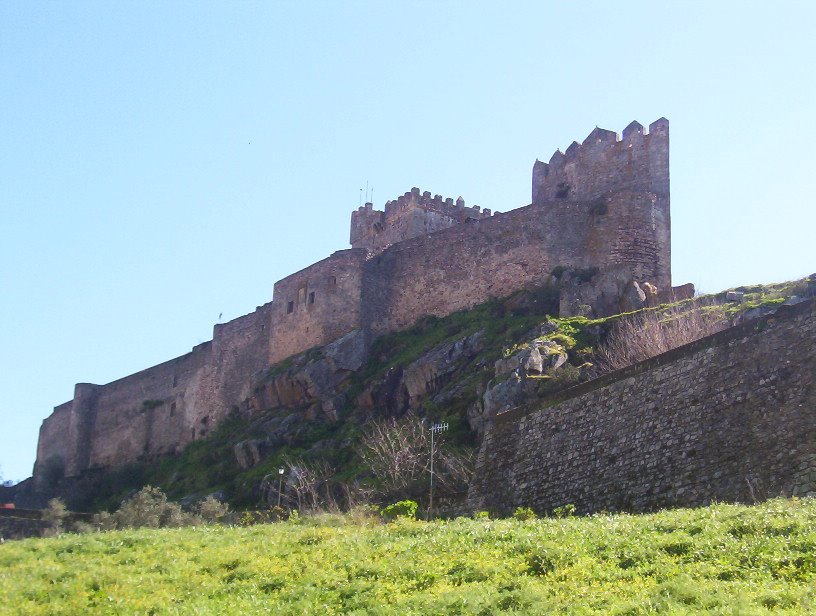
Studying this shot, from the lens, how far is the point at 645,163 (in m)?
44.0

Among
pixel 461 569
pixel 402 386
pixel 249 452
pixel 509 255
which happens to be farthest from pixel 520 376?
pixel 461 569

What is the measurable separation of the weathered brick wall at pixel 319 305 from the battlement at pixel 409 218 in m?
7.09

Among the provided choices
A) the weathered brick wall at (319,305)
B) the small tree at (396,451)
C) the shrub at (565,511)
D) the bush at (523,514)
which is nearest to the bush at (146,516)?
the small tree at (396,451)

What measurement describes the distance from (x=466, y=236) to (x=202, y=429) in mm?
14700

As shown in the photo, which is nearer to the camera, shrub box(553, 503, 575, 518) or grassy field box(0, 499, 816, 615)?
grassy field box(0, 499, 816, 615)

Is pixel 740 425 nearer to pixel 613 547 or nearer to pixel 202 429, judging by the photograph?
pixel 613 547

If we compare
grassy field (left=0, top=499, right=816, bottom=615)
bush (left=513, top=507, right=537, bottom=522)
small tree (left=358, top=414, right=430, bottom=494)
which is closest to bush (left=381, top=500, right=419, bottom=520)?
grassy field (left=0, top=499, right=816, bottom=615)

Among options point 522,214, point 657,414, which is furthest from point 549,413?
point 522,214

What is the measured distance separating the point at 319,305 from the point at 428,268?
443 centimetres

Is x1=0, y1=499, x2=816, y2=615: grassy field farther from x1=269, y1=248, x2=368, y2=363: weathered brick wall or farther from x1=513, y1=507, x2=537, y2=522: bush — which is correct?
x1=269, y1=248, x2=368, y2=363: weathered brick wall

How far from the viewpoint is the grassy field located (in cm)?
1328

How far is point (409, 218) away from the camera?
55.5 metres

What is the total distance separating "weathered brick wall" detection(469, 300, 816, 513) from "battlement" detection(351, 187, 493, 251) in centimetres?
3111

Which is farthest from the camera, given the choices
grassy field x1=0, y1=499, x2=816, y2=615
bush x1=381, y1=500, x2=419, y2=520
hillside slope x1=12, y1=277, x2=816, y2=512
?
hillside slope x1=12, y1=277, x2=816, y2=512
